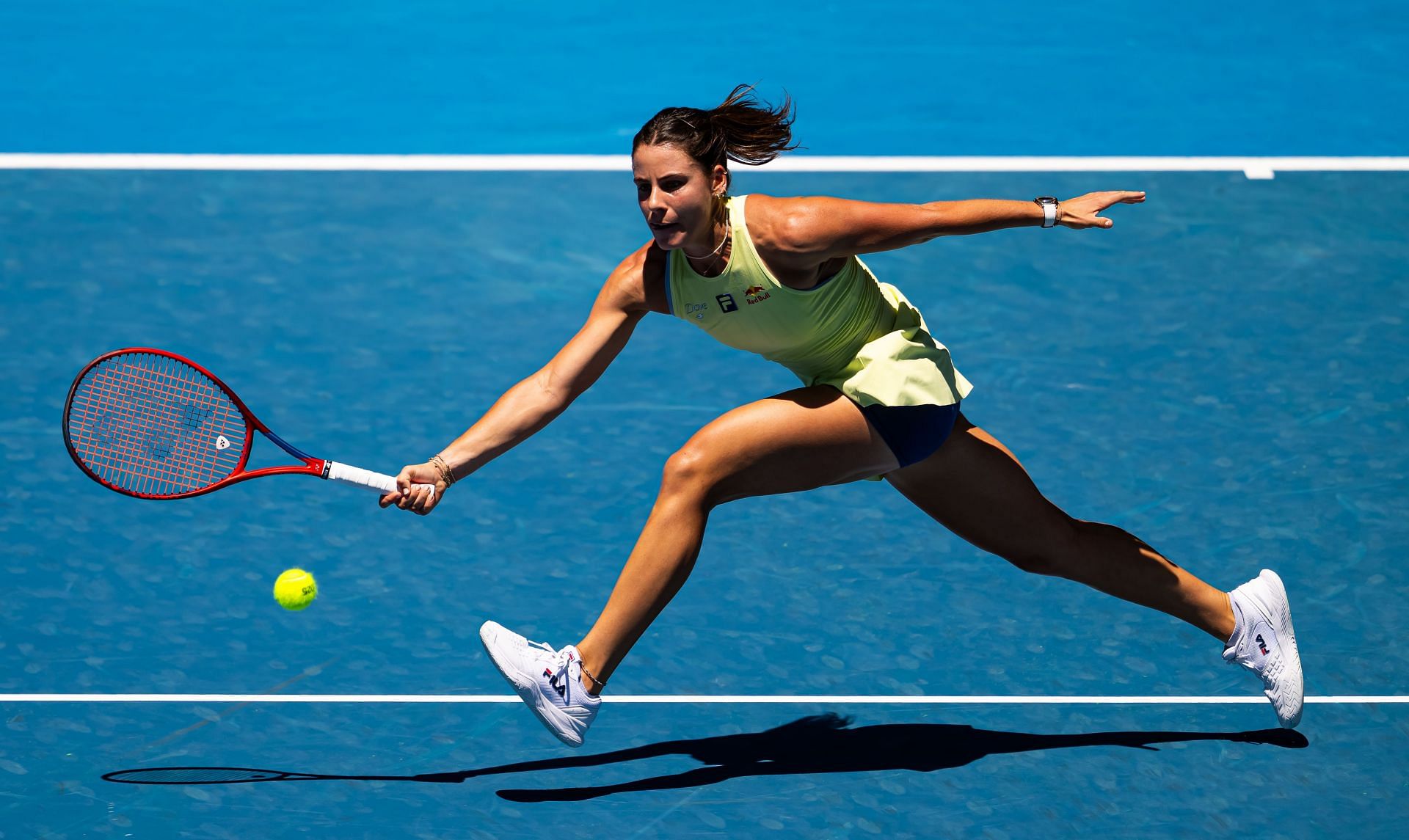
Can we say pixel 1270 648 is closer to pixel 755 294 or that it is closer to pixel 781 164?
pixel 755 294

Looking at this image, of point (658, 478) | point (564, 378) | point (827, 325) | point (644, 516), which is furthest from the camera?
point (658, 478)

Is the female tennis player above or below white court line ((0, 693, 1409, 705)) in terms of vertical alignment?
above

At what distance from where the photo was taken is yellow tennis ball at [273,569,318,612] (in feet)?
18.1

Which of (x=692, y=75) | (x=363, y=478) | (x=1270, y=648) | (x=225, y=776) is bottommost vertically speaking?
(x=225, y=776)

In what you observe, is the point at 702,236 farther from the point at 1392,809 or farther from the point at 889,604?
the point at 1392,809

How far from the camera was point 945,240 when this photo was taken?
8352 mm

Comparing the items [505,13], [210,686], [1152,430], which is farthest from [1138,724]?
[505,13]

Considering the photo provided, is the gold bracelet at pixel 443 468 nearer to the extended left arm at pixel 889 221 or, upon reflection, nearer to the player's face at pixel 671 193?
the player's face at pixel 671 193

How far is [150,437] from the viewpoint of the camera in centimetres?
564

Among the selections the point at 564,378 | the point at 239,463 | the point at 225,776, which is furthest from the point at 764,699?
the point at 239,463

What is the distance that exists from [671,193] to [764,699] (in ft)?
5.14

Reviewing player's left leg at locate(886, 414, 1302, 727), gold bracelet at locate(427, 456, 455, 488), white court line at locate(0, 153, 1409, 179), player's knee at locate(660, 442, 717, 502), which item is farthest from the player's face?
white court line at locate(0, 153, 1409, 179)

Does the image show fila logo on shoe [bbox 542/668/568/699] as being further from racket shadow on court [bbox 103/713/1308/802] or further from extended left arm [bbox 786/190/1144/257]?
extended left arm [bbox 786/190/1144/257]

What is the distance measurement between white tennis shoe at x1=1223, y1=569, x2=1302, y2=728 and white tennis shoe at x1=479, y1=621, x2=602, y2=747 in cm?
181
